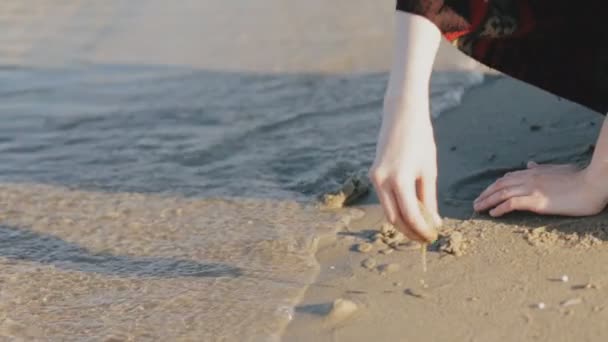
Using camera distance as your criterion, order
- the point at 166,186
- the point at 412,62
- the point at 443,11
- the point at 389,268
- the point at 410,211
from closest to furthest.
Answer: the point at 410,211 → the point at 412,62 → the point at 443,11 → the point at 389,268 → the point at 166,186

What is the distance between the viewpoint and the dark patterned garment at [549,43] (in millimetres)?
2129

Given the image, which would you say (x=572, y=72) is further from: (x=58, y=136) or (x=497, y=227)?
(x=58, y=136)

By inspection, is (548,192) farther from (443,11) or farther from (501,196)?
(443,11)

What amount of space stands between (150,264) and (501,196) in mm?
781

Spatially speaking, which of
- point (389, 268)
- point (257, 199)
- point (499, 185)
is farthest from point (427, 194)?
point (257, 199)

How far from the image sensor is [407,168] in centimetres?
163

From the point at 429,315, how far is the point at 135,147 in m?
1.34

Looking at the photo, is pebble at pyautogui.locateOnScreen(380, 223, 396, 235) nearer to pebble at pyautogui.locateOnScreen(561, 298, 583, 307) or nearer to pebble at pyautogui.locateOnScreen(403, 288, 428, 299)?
pebble at pyautogui.locateOnScreen(403, 288, 428, 299)

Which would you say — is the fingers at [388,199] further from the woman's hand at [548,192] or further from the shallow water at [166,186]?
the woman's hand at [548,192]

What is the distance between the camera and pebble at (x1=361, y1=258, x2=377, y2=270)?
79.5 inches

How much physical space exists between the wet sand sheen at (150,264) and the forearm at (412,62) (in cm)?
47

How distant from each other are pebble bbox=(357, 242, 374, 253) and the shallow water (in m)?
0.11

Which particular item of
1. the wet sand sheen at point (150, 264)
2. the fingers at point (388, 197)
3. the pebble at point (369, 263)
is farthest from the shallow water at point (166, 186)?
the fingers at point (388, 197)

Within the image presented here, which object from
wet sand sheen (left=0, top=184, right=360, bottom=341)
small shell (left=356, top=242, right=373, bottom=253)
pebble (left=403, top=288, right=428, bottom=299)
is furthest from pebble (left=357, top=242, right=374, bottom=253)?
pebble (left=403, top=288, right=428, bottom=299)
